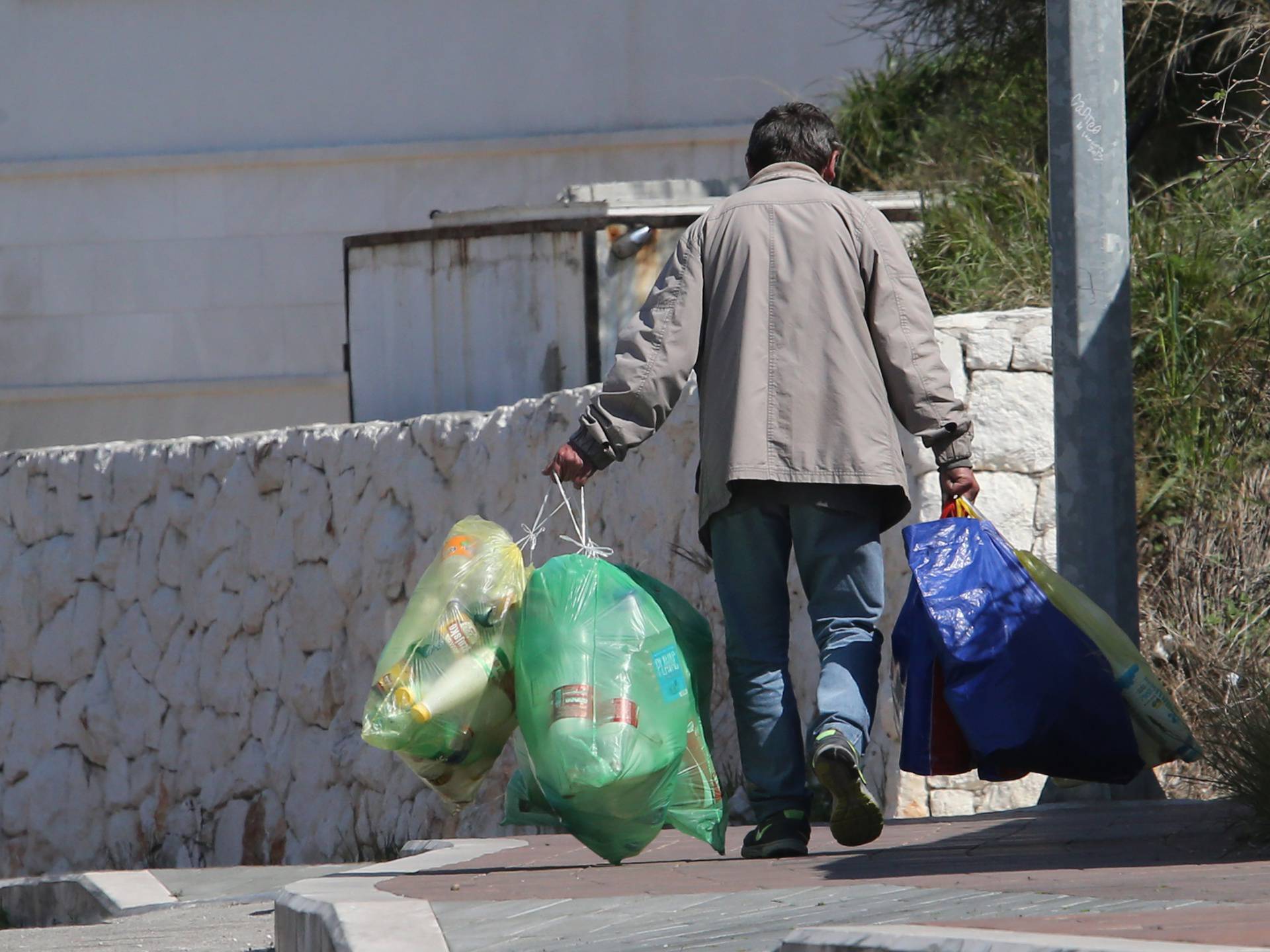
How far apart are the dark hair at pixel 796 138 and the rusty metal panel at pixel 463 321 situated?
3194mm

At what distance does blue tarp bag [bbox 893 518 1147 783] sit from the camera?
374 centimetres

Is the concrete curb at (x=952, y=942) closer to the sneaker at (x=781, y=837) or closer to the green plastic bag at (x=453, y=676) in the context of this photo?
the sneaker at (x=781, y=837)

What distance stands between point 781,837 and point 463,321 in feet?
14.1

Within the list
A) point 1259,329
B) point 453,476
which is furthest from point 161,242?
point 1259,329

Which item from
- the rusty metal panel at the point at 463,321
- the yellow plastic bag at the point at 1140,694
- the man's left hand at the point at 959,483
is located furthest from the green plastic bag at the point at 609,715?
the rusty metal panel at the point at 463,321

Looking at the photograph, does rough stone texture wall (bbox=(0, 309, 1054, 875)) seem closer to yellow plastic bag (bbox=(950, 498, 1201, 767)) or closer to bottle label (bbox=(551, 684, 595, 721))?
yellow plastic bag (bbox=(950, 498, 1201, 767))

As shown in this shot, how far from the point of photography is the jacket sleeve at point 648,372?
393 cm

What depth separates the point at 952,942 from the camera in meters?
2.02

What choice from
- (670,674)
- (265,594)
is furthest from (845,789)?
(265,594)

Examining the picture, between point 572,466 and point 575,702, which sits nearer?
point 575,702

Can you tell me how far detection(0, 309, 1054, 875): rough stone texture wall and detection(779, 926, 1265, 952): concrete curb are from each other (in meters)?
3.00

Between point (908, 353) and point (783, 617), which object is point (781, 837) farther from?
point (908, 353)

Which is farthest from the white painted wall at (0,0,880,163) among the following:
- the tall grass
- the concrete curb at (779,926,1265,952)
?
the concrete curb at (779,926,1265,952)

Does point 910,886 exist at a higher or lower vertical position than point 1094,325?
lower
